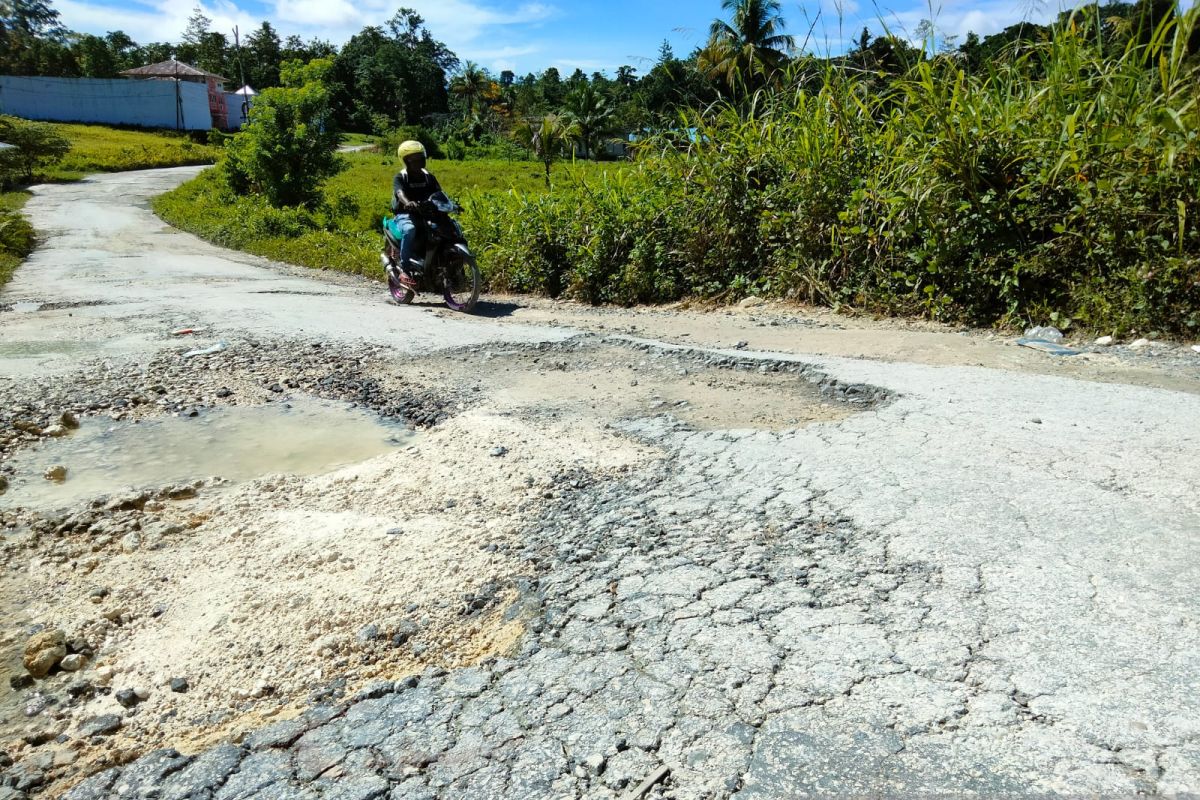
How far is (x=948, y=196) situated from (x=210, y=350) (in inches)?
224

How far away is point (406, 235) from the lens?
8.11 meters

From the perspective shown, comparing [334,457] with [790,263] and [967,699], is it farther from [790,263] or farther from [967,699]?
[790,263]

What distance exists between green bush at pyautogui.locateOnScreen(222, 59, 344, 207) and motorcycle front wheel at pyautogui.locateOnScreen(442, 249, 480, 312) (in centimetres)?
1318

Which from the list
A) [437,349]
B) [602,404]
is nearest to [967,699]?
[602,404]

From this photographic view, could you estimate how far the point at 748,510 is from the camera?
2.99 m

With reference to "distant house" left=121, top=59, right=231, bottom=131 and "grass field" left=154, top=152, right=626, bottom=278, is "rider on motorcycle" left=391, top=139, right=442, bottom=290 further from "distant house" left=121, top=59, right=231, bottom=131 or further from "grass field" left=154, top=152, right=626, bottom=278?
"distant house" left=121, top=59, right=231, bottom=131

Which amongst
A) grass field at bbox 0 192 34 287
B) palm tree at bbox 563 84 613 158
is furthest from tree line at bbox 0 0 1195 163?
grass field at bbox 0 192 34 287

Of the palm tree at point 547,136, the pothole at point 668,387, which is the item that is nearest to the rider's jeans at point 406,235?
the pothole at point 668,387

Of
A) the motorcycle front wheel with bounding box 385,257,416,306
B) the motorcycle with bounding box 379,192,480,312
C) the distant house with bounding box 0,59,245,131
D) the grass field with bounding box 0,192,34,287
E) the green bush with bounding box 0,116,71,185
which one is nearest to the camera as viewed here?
the motorcycle with bounding box 379,192,480,312

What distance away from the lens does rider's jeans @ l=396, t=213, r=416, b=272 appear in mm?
8102

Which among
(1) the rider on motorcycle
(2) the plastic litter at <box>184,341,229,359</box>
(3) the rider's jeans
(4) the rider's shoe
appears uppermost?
(1) the rider on motorcycle

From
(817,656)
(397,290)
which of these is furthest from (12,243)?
(817,656)

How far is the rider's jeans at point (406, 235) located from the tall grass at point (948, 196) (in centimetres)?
191

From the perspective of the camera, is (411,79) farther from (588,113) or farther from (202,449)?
(202,449)
